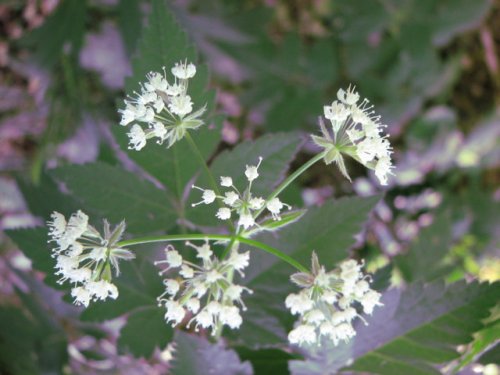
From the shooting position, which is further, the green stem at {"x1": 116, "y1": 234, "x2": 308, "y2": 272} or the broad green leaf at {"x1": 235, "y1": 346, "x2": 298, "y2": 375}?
the broad green leaf at {"x1": 235, "y1": 346, "x2": 298, "y2": 375}

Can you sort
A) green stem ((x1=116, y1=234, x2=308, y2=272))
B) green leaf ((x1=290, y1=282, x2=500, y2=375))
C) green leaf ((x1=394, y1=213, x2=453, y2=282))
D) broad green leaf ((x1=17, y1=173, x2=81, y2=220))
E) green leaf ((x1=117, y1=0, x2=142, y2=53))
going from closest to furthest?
1. green stem ((x1=116, y1=234, x2=308, y2=272))
2. green leaf ((x1=290, y1=282, x2=500, y2=375))
3. broad green leaf ((x1=17, y1=173, x2=81, y2=220))
4. green leaf ((x1=394, y1=213, x2=453, y2=282))
5. green leaf ((x1=117, y1=0, x2=142, y2=53))

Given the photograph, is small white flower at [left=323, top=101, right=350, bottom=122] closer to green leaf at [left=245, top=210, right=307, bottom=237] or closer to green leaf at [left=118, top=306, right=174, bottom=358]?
green leaf at [left=245, top=210, right=307, bottom=237]

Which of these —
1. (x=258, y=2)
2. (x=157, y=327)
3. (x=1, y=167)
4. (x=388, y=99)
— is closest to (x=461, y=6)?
(x=388, y=99)

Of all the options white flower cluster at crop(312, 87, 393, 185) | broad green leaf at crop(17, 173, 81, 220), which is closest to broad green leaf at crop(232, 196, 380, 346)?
white flower cluster at crop(312, 87, 393, 185)

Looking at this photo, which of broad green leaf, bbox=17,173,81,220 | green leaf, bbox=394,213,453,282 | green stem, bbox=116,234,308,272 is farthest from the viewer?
green leaf, bbox=394,213,453,282

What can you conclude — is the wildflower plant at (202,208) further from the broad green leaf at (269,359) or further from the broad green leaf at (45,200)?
the broad green leaf at (45,200)
